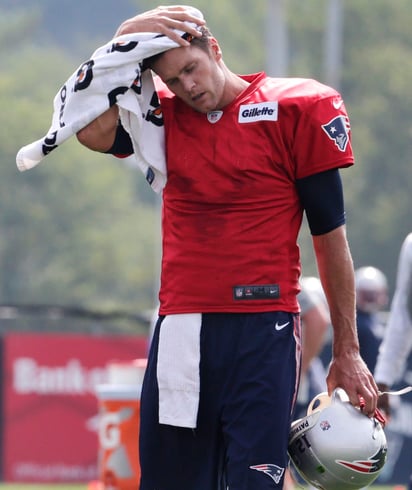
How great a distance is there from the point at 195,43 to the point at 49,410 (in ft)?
31.7

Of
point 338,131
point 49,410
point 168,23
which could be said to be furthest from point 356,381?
point 49,410

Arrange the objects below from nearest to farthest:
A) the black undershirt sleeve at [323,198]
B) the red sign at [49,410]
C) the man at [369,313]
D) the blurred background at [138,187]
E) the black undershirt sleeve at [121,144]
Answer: the black undershirt sleeve at [323,198] → the black undershirt sleeve at [121,144] → the man at [369,313] → the red sign at [49,410] → the blurred background at [138,187]

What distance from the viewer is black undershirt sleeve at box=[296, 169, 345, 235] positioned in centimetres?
447

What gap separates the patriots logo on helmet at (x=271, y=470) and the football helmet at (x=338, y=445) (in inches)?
7.5

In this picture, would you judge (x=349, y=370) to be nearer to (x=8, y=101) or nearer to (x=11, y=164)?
(x=11, y=164)

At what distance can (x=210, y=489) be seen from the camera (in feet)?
14.7

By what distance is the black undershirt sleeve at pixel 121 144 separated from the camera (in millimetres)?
4617

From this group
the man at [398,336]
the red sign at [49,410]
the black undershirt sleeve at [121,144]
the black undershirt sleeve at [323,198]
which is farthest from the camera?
the red sign at [49,410]

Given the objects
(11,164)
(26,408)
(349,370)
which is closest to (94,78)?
(349,370)

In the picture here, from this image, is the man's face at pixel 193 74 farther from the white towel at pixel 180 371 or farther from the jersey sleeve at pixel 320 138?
the white towel at pixel 180 371

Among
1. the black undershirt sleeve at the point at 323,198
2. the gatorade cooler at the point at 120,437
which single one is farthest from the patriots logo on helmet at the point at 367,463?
the gatorade cooler at the point at 120,437

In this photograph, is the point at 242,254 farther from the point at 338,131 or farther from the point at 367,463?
the point at 367,463

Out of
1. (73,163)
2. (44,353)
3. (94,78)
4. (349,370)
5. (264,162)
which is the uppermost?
(94,78)

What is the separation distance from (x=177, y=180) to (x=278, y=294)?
511 mm
